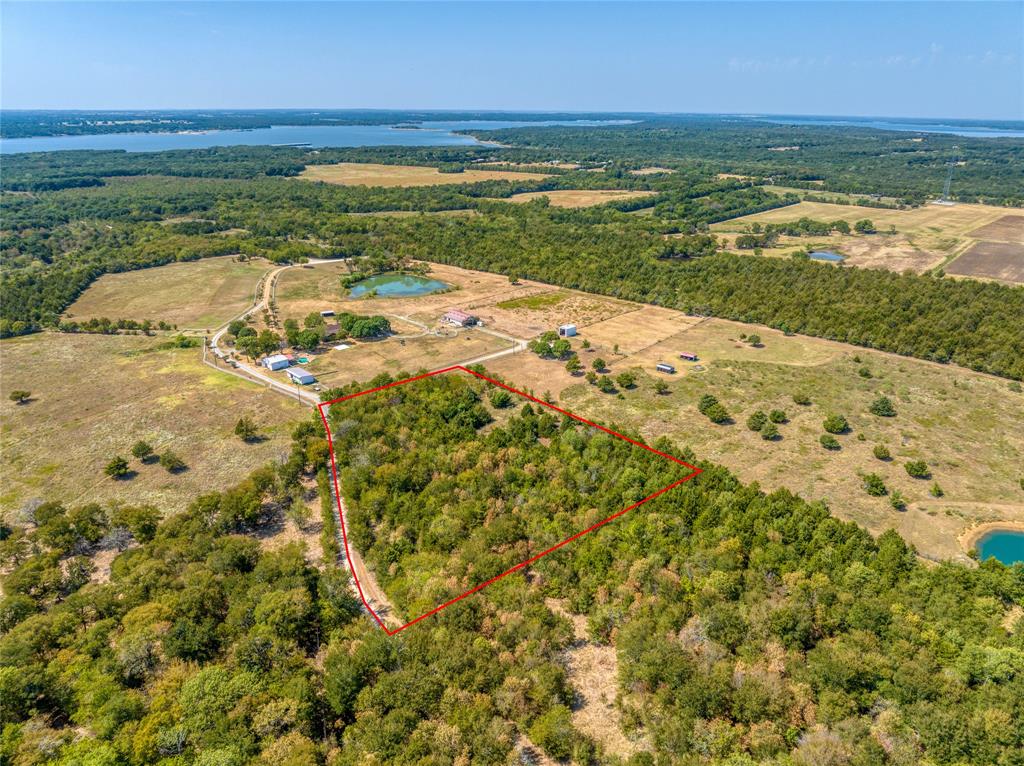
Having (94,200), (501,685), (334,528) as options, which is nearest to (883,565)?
(501,685)

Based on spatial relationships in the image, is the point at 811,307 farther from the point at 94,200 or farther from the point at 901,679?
the point at 94,200

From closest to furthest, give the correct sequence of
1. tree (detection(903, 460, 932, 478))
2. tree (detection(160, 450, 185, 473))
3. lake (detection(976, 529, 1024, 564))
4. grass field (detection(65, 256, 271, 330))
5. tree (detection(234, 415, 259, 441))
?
lake (detection(976, 529, 1024, 564))
tree (detection(903, 460, 932, 478))
tree (detection(160, 450, 185, 473))
tree (detection(234, 415, 259, 441))
grass field (detection(65, 256, 271, 330))

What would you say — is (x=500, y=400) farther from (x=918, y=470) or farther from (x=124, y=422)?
(x=124, y=422)

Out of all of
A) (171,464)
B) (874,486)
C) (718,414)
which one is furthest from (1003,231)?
(171,464)

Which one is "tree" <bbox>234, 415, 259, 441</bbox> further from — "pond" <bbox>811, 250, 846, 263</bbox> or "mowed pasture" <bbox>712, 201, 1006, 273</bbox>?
"pond" <bbox>811, 250, 846, 263</bbox>

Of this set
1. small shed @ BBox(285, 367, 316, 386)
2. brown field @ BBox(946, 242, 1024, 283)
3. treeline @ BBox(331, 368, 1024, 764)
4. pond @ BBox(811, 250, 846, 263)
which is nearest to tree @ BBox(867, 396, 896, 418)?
treeline @ BBox(331, 368, 1024, 764)
